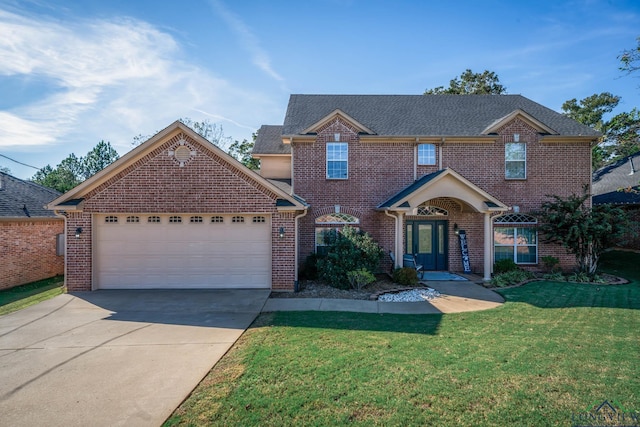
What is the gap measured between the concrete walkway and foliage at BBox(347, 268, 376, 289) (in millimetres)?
1218

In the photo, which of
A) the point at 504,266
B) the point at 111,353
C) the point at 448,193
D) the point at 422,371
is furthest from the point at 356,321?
the point at 504,266

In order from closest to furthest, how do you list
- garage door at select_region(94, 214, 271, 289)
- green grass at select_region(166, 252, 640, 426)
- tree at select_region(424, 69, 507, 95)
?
green grass at select_region(166, 252, 640, 426) < garage door at select_region(94, 214, 271, 289) < tree at select_region(424, 69, 507, 95)

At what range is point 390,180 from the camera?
13.6 meters

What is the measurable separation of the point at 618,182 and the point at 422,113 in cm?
1410

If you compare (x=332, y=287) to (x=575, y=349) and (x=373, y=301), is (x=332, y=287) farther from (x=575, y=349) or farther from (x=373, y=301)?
(x=575, y=349)

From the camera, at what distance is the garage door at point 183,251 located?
10570mm

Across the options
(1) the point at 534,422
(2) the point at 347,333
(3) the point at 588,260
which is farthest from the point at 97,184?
(3) the point at 588,260

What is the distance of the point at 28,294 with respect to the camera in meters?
11.1

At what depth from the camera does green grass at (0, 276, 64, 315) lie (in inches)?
374

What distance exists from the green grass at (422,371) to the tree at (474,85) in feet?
90.9

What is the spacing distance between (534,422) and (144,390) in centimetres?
497

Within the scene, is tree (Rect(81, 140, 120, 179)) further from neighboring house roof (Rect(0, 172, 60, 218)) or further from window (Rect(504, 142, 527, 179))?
window (Rect(504, 142, 527, 179))

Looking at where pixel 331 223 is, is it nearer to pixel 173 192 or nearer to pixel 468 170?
pixel 173 192

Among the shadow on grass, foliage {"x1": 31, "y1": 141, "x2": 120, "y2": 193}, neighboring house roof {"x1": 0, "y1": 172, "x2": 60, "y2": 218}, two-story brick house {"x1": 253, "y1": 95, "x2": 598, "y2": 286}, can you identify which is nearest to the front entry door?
two-story brick house {"x1": 253, "y1": 95, "x2": 598, "y2": 286}
